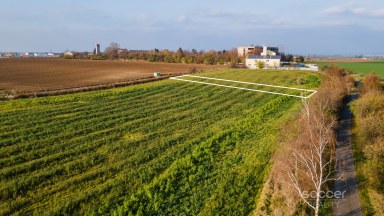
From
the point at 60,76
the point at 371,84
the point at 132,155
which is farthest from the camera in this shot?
the point at 60,76

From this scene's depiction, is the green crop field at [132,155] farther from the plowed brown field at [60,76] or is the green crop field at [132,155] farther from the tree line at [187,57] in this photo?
the tree line at [187,57]

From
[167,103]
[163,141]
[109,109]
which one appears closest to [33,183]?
[163,141]

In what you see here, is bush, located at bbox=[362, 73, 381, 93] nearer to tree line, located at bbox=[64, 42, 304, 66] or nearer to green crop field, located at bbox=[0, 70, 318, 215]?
green crop field, located at bbox=[0, 70, 318, 215]

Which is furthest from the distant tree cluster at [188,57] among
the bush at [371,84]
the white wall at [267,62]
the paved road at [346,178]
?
the paved road at [346,178]

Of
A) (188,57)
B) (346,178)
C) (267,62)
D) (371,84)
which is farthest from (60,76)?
(188,57)

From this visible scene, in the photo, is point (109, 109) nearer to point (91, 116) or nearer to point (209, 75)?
point (91, 116)

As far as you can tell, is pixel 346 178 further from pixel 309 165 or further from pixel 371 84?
pixel 371 84
